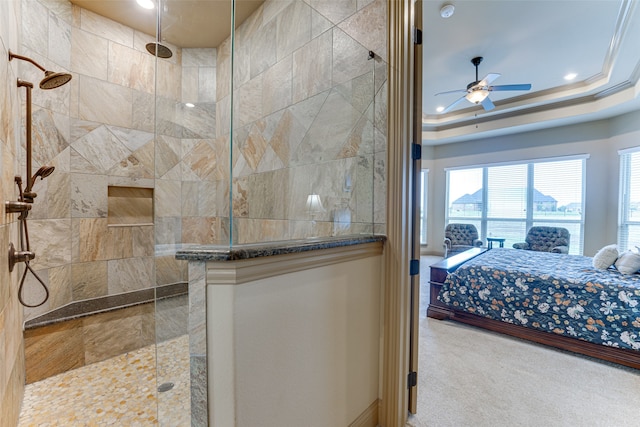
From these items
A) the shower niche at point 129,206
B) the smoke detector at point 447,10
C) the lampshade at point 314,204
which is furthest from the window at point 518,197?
the shower niche at point 129,206

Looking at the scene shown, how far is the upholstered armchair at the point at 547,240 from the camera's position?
16.1 feet

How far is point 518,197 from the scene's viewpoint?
5910 millimetres

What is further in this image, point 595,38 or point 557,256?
point 557,256

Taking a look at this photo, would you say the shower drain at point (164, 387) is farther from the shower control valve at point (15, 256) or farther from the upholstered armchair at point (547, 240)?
the upholstered armchair at point (547, 240)

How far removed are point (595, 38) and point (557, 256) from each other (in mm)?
2663

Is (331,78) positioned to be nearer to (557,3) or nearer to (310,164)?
(310,164)

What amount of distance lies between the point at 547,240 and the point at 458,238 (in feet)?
5.01

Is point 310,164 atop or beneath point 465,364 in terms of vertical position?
→ atop

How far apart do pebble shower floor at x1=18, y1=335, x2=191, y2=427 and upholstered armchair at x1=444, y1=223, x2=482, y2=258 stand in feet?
18.5

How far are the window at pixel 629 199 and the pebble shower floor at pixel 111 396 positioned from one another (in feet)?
21.6

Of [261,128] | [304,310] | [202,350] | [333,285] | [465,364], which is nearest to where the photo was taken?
[202,350]

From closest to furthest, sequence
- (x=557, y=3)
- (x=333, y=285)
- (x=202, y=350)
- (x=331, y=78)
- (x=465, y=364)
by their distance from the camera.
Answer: (x=202, y=350), (x=333, y=285), (x=331, y=78), (x=465, y=364), (x=557, y=3)

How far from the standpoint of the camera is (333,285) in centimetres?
132

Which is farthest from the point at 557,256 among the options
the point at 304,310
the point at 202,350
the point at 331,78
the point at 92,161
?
the point at 92,161
